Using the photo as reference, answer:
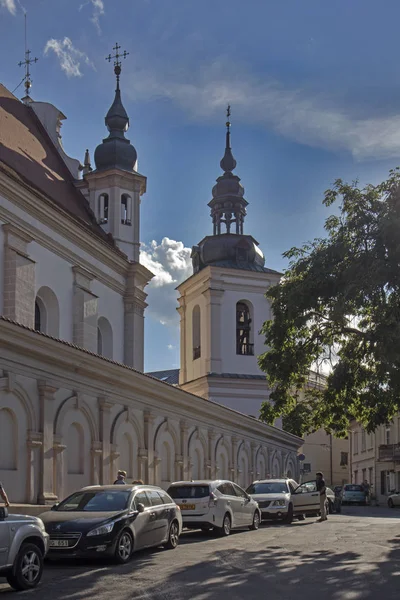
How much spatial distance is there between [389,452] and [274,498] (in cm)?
3785

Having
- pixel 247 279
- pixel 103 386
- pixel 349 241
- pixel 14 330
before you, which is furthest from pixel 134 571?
pixel 247 279

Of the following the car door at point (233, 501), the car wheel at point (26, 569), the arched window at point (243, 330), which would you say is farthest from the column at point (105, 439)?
the arched window at point (243, 330)

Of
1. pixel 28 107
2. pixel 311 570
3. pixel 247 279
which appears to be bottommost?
pixel 311 570

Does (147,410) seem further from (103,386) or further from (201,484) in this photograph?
(201,484)

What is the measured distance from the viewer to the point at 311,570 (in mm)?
13891

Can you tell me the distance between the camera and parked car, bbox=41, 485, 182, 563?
47.9 ft

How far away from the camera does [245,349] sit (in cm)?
5412

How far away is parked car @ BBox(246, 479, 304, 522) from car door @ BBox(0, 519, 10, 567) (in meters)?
17.9

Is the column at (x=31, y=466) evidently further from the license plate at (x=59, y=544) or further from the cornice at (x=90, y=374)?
the license plate at (x=59, y=544)

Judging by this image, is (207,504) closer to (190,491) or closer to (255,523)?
(190,491)

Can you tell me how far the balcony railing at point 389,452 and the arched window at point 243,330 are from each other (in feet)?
52.6

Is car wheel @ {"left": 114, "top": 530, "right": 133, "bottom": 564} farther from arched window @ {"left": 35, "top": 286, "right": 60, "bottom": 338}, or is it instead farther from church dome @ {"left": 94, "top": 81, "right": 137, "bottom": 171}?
church dome @ {"left": 94, "top": 81, "right": 137, "bottom": 171}

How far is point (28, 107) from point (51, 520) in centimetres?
2740

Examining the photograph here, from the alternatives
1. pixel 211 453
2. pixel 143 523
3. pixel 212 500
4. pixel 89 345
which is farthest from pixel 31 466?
pixel 211 453
